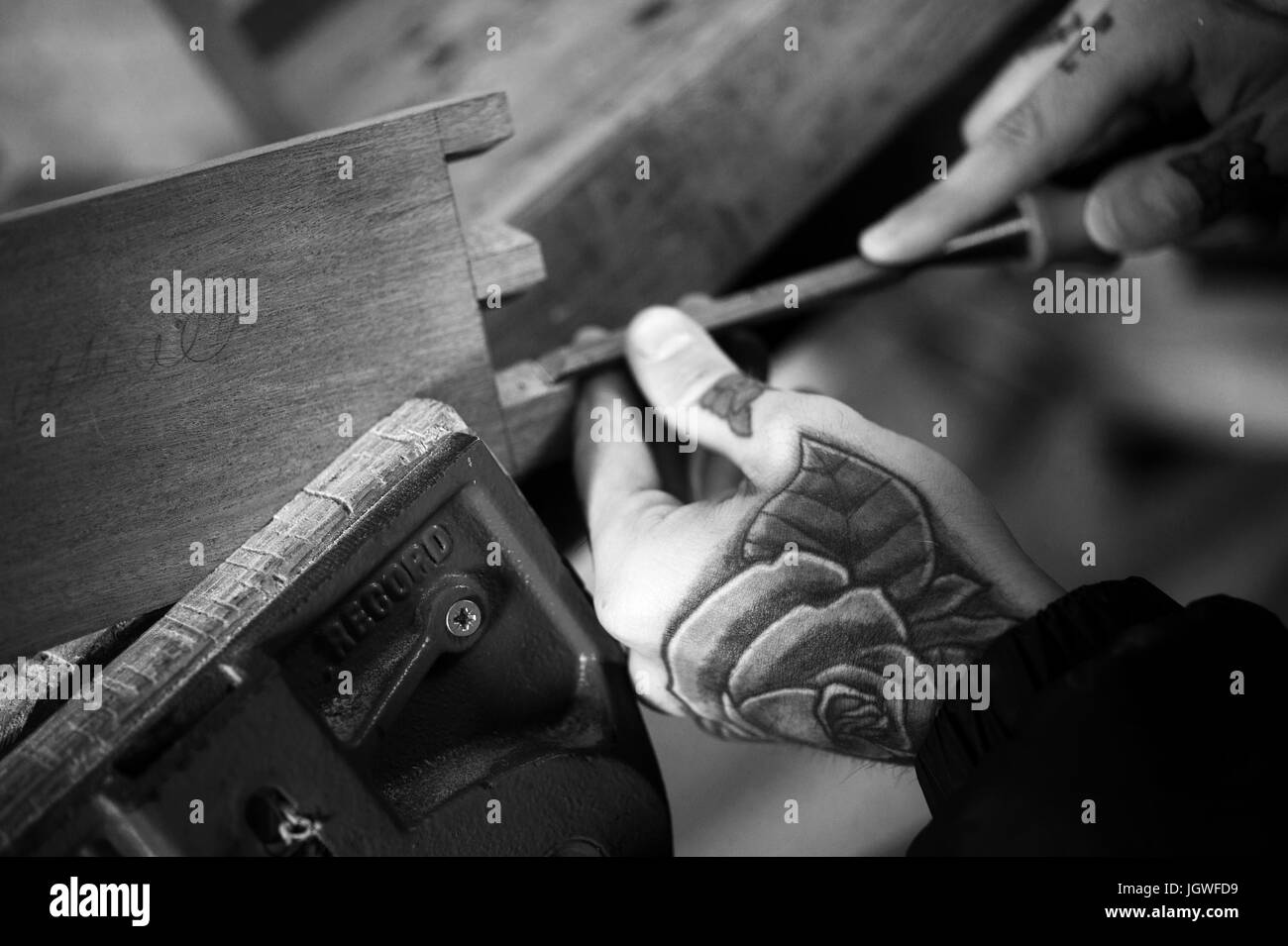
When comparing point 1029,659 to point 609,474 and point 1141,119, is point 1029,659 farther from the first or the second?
point 1141,119

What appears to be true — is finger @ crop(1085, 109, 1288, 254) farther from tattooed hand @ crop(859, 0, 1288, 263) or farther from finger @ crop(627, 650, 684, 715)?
finger @ crop(627, 650, 684, 715)

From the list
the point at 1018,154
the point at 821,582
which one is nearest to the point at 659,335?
the point at 821,582

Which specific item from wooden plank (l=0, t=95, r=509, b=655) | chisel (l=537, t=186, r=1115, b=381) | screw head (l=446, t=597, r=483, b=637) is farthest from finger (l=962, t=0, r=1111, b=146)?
screw head (l=446, t=597, r=483, b=637)

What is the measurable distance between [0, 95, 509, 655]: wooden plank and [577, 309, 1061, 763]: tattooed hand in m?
0.27

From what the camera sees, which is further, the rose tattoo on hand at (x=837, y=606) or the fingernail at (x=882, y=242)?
the fingernail at (x=882, y=242)

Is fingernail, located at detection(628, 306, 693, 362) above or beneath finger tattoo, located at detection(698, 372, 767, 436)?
above

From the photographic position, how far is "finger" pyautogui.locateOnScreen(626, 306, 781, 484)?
0.78 meters

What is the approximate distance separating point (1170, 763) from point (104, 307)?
79 cm

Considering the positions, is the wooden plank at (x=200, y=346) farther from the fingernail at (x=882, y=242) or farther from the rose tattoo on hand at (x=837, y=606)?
the fingernail at (x=882, y=242)

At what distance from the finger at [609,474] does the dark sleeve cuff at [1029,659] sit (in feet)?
0.98

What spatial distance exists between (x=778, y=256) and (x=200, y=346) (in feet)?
3.19

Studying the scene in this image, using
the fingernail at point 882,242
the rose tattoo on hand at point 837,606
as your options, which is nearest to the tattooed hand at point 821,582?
the rose tattoo on hand at point 837,606

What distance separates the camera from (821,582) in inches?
29.2

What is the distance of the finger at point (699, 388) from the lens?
777 millimetres
